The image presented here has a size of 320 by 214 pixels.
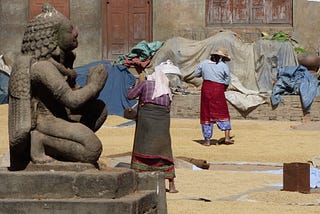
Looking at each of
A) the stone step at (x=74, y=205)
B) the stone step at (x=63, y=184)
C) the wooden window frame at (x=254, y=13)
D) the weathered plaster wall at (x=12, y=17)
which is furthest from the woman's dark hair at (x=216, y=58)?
the weathered plaster wall at (x=12, y=17)

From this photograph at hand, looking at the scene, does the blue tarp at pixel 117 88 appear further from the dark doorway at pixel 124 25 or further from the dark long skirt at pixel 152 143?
the dark long skirt at pixel 152 143

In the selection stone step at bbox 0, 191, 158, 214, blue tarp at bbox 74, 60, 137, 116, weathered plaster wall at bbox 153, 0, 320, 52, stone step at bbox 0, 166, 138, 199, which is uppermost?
weathered plaster wall at bbox 153, 0, 320, 52

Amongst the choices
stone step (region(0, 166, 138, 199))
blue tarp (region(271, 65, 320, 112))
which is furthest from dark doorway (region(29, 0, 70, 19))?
stone step (region(0, 166, 138, 199))

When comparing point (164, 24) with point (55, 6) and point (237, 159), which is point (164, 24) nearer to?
point (55, 6)

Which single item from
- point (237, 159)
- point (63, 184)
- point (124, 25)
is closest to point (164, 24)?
point (124, 25)

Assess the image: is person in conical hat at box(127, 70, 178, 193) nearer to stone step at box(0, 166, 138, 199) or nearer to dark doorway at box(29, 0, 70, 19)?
stone step at box(0, 166, 138, 199)

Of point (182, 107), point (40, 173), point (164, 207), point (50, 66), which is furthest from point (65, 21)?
point (182, 107)

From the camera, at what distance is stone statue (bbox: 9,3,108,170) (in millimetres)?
6691

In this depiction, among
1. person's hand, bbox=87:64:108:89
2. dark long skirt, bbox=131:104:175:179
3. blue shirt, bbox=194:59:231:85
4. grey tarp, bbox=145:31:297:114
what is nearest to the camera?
person's hand, bbox=87:64:108:89

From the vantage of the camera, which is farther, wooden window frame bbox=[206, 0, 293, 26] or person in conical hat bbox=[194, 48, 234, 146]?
Answer: wooden window frame bbox=[206, 0, 293, 26]

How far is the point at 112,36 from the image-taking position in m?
26.1

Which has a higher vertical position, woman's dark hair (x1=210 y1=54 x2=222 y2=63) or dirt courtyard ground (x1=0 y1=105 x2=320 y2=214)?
woman's dark hair (x1=210 y1=54 x2=222 y2=63)

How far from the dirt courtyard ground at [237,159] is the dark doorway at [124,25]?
5552mm

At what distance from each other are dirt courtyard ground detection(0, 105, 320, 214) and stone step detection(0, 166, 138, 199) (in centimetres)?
206
